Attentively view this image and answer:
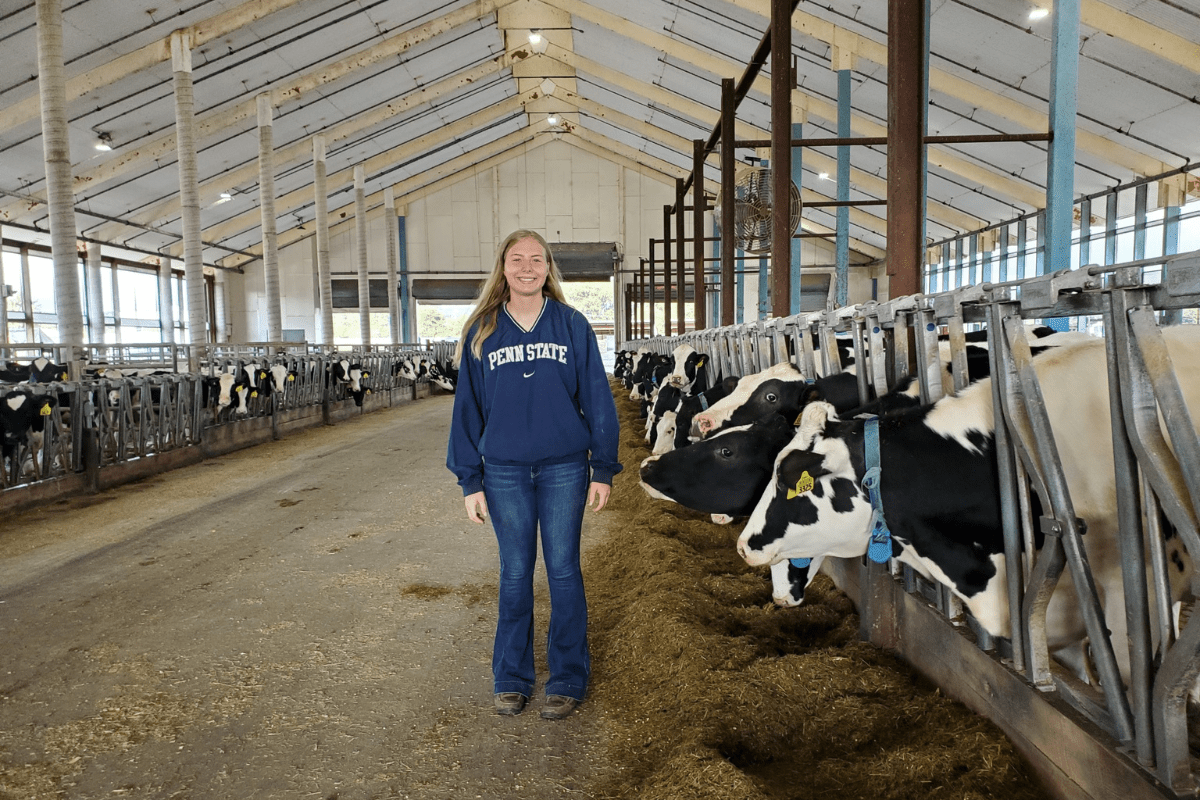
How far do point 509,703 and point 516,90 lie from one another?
28509 millimetres

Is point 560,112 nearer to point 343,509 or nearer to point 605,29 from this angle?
point 605,29

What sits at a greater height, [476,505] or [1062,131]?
[1062,131]

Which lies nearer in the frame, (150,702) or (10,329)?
(150,702)

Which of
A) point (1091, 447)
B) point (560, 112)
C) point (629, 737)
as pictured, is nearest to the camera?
point (1091, 447)

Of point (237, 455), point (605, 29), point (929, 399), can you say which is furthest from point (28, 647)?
point (605, 29)

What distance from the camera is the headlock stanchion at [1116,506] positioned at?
1.84 metres

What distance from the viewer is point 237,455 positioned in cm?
1163

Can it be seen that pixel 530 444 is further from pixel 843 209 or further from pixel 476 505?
pixel 843 209

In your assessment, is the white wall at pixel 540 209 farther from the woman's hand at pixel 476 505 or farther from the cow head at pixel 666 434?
the woman's hand at pixel 476 505

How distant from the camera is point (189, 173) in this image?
17000mm

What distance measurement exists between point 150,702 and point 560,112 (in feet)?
101

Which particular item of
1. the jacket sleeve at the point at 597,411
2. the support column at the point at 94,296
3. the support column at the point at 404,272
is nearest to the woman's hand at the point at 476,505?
the jacket sleeve at the point at 597,411

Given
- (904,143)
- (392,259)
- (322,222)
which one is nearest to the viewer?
(904,143)

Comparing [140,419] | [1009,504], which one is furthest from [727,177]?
[1009,504]
